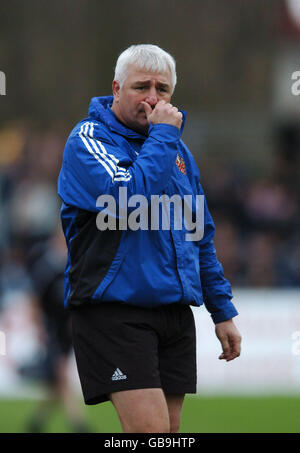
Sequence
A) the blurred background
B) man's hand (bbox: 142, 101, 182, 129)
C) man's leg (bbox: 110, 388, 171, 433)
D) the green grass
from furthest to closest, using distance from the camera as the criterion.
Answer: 1. the blurred background
2. the green grass
3. man's hand (bbox: 142, 101, 182, 129)
4. man's leg (bbox: 110, 388, 171, 433)

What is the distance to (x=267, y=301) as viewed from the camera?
12133mm

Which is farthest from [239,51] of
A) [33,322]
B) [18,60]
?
[33,322]

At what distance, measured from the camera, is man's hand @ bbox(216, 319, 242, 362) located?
16.1 ft

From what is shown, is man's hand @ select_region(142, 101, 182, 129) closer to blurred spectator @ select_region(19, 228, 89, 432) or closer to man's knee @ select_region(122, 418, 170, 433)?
man's knee @ select_region(122, 418, 170, 433)

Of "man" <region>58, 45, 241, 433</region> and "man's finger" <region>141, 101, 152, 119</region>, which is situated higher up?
"man's finger" <region>141, 101, 152, 119</region>

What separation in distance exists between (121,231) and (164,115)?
0.58 metres

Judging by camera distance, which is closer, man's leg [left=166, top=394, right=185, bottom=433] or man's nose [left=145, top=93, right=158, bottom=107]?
man's nose [left=145, top=93, right=158, bottom=107]

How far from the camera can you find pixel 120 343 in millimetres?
4441

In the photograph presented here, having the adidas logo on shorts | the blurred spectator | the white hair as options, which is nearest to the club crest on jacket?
the white hair

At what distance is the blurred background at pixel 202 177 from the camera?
10.2 m

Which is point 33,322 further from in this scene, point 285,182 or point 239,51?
point 239,51

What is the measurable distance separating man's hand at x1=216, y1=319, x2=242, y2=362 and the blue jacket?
0.37 meters

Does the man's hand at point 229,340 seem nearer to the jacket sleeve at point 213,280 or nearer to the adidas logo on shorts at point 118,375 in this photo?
the jacket sleeve at point 213,280

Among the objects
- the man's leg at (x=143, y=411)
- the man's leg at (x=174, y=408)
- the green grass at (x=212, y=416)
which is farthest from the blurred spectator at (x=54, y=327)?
the man's leg at (x=143, y=411)
